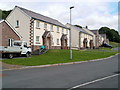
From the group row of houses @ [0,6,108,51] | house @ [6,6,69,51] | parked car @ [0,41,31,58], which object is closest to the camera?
parked car @ [0,41,31,58]

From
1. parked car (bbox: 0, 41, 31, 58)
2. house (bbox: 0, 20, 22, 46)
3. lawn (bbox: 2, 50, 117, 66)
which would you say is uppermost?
house (bbox: 0, 20, 22, 46)

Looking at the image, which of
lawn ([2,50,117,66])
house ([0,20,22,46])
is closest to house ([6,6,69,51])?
house ([0,20,22,46])

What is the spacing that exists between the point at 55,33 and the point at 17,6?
34.0 feet

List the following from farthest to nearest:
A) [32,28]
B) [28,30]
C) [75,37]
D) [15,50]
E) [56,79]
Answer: [75,37], [28,30], [32,28], [15,50], [56,79]

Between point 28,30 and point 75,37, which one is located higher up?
point 28,30

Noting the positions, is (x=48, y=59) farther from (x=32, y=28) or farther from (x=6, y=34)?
(x=32, y=28)

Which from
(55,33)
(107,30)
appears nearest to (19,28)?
(55,33)

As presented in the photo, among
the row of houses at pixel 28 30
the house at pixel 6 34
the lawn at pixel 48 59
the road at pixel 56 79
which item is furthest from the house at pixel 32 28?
the road at pixel 56 79

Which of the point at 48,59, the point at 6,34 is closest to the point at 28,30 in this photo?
the point at 6,34

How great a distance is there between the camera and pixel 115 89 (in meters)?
6.80

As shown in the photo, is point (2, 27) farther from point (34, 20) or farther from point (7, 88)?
point (7, 88)

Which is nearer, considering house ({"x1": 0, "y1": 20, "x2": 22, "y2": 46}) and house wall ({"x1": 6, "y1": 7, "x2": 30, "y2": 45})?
house ({"x1": 0, "y1": 20, "x2": 22, "y2": 46})

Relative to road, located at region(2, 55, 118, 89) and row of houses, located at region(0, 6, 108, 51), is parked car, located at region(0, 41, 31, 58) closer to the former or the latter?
row of houses, located at region(0, 6, 108, 51)

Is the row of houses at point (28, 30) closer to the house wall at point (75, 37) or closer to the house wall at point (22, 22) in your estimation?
the house wall at point (22, 22)
